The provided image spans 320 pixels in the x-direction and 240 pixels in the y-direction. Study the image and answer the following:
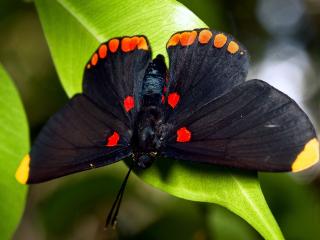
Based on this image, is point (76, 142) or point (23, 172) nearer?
point (23, 172)

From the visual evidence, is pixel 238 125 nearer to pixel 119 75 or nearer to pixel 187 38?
pixel 187 38

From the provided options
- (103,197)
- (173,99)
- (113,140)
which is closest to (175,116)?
(173,99)

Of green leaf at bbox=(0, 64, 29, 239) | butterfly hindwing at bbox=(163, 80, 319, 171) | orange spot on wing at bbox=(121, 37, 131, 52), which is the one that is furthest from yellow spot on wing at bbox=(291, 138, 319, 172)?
green leaf at bbox=(0, 64, 29, 239)

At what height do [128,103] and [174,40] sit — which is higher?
[174,40]

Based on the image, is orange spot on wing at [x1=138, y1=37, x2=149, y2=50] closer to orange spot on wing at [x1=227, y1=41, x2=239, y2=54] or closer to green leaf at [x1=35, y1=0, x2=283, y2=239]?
green leaf at [x1=35, y1=0, x2=283, y2=239]

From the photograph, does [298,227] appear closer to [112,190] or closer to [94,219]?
[112,190]

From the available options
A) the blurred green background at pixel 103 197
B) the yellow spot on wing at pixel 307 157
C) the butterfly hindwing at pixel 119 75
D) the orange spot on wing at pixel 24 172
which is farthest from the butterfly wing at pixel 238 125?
the blurred green background at pixel 103 197
